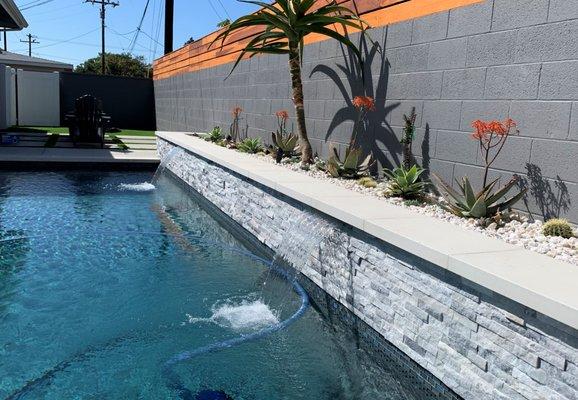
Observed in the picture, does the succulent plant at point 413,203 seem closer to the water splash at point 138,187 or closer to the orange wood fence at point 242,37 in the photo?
the orange wood fence at point 242,37

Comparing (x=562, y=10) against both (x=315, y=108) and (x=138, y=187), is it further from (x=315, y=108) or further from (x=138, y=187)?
(x=138, y=187)

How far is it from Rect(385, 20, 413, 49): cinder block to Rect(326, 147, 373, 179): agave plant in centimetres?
139

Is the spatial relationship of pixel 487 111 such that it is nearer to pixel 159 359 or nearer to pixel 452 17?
pixel 452 17

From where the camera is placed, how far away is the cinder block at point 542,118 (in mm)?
4242

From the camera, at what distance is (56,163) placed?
11922 mm

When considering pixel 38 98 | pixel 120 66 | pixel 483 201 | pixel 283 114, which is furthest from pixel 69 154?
pixel 120 66

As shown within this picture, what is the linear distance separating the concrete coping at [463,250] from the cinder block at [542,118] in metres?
1.09

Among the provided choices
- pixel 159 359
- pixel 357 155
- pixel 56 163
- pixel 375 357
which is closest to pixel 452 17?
pixel 357 155

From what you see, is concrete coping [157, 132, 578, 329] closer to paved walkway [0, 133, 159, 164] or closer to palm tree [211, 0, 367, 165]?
palm tree [211, 0, 367, 165]

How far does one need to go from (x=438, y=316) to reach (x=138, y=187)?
8533 mm

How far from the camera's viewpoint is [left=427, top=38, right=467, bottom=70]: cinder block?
17.6ft

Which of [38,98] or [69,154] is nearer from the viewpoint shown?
[69,154]

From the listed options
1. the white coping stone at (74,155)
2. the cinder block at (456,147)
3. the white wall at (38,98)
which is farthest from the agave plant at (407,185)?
the white wall at (38,98)

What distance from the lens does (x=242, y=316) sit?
15.1ft
